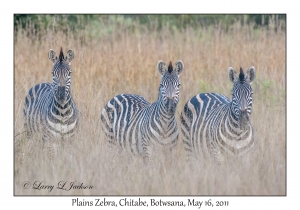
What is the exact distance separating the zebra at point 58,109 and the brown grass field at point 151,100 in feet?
0.64

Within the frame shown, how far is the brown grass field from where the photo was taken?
21.6 feet

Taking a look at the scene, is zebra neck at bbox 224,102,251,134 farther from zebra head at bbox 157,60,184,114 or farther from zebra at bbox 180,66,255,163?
zebra head at bbox 157,60,184,114

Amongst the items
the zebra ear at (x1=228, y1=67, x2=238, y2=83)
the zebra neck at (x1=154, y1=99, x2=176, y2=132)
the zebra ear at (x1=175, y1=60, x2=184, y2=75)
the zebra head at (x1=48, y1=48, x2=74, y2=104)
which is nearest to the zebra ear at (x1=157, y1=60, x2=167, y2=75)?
the zebra ear at (x1=175, y1=60, x2=184, y2=75)

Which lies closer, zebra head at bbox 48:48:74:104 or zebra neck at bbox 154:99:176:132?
zebra neck at bbox 154:99:176:132

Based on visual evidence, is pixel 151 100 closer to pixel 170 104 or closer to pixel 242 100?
pixel 170 104

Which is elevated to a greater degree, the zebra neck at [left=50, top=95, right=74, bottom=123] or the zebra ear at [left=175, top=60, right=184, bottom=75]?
the zebra ear at [left=175, top=60, right=184, bottom=75]

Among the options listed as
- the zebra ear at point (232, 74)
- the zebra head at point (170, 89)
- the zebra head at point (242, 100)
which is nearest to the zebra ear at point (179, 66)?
the zebra head at point (170, 89)

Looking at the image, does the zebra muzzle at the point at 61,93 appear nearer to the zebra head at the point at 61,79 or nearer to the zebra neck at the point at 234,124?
the zebra head at the point at 61,79

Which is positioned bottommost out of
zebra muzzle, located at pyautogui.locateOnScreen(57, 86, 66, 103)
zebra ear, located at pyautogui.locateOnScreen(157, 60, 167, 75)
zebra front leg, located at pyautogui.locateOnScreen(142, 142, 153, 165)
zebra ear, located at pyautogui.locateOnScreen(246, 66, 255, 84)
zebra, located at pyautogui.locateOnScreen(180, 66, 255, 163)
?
zebra front leg, located at pyautogui.locateOnScreen(142, 142, 153, 165)

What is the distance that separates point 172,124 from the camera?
749cm

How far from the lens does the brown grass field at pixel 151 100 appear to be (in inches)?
259

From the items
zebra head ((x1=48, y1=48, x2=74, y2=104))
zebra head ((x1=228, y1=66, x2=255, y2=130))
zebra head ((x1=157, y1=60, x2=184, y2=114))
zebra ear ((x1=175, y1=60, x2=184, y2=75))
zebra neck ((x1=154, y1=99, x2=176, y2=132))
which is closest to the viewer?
zebra head ((x1=228, y1=66, x2=255, y2=130))

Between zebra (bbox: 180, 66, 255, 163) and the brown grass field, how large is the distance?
0.57 feet

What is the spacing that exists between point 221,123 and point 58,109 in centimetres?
230
